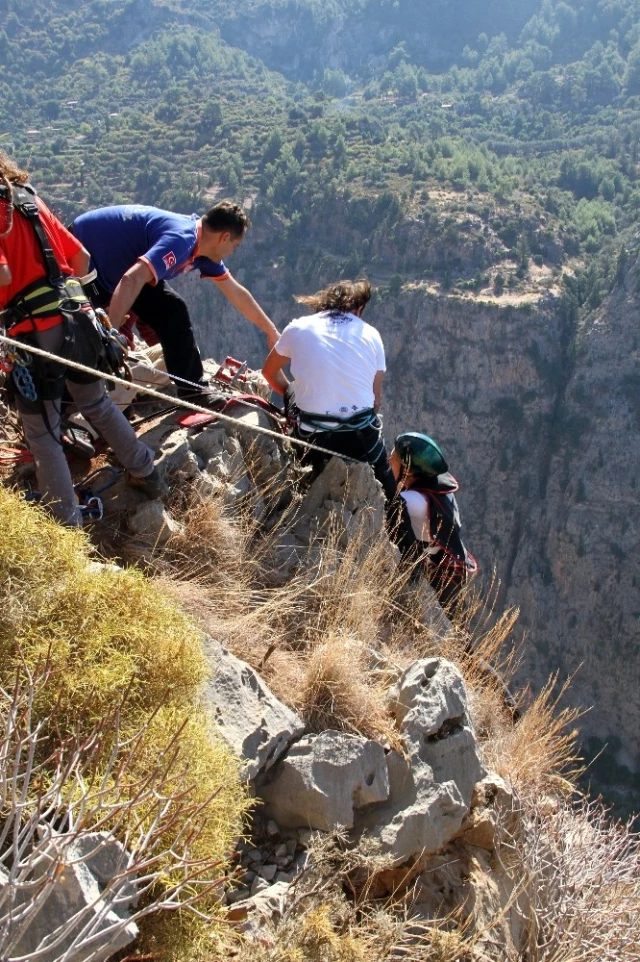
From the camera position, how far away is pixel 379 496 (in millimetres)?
4824

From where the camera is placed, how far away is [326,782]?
3.12 metres

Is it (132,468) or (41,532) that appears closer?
(41,532)

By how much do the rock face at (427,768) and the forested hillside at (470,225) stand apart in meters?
29.0

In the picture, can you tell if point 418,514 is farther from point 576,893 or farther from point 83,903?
point 83,903

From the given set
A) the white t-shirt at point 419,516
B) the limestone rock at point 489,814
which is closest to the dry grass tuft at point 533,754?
the limestone rock at point 489,814

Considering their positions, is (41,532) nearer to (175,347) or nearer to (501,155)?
(175,347)

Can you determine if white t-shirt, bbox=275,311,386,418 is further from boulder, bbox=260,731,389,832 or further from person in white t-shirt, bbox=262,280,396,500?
boulder, bbox=260,731,389,832

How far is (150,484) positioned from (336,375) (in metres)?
1.16

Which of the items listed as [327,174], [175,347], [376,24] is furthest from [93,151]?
[376,24]

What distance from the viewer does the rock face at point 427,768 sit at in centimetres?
322

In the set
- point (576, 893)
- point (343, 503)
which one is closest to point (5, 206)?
point (343, 503)

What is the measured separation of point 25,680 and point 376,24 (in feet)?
466

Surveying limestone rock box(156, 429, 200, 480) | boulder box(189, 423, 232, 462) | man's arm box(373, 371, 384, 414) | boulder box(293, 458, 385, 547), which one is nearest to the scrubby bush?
limestone rock box(156, 429, 200, 480)

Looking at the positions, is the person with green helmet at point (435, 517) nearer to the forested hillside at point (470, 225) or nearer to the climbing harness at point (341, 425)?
the climbing harness at point (341, 425)
